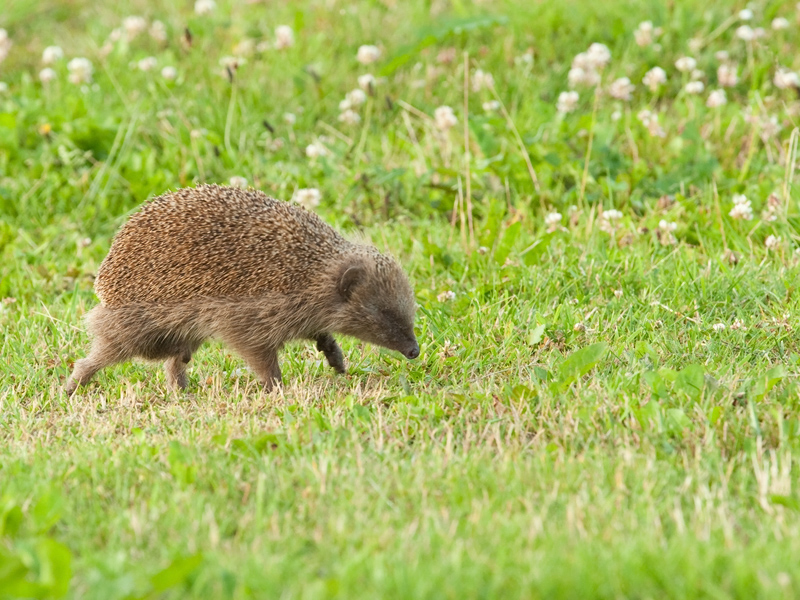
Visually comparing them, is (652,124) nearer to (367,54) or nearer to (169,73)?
(367,54)

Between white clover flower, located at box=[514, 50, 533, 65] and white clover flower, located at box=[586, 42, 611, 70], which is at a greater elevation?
white clover flower, located at box=[586, 42, 611, 70]

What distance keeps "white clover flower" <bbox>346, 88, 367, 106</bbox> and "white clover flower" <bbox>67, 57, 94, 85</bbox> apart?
7.19 feet

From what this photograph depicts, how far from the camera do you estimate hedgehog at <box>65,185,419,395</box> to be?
488 cm

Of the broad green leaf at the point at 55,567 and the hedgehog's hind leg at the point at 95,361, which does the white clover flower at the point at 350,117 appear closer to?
the hedgehog's hind leg at the point at 95,361

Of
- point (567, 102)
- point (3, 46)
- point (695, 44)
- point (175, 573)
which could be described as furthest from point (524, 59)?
point (175, 573)

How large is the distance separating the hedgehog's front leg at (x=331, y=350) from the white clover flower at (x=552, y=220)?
5.97ft

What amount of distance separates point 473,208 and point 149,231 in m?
2.64

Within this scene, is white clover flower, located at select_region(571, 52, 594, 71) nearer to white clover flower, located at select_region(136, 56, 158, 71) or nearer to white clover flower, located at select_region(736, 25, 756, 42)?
white clover flower, located at select_region(736, 25, 756, 42)

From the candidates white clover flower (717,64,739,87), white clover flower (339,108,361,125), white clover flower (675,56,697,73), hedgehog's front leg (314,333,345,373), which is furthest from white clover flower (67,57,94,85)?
white clover flower (717,64,739,87)

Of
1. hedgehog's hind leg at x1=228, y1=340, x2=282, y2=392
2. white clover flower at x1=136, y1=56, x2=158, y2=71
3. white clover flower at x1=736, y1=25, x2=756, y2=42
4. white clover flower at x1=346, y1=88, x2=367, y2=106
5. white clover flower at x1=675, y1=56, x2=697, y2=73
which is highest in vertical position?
white clover flower at x1=736, y1=25, x2=756, y2=42

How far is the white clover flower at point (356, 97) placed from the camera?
8.02 meters

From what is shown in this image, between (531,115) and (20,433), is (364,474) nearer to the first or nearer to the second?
(20,433)

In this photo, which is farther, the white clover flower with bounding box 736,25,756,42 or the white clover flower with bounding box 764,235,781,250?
the white clover flower with bounding box 736,25,756,42

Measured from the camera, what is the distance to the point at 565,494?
11.0 feet
